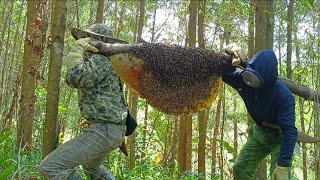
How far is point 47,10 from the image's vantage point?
5539mm

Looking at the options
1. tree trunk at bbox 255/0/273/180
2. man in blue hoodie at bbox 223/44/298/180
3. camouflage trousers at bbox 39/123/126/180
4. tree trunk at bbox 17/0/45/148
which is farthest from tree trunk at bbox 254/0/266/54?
tree trunk at bbox 17/0/45/148

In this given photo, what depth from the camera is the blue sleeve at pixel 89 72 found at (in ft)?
12.1

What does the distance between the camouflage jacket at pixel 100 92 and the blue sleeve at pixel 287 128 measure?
1.56 m

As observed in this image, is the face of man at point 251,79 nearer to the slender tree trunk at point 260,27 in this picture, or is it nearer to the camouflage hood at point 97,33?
the camouflage hood at point 97,33

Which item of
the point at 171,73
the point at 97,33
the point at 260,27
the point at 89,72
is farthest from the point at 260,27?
the point at 89,72

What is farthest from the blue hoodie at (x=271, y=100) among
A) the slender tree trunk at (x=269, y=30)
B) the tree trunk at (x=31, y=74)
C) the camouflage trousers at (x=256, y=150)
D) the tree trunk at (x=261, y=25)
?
the tree trunk at (x=31, y=74)

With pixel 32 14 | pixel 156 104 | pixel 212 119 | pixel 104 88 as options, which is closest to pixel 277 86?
pixel 156 104

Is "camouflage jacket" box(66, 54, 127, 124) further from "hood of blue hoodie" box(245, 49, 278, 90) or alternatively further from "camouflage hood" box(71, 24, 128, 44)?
"hood of blue hoodie" box(245, 49, 278, 90)

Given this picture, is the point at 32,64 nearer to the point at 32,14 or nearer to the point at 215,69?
the point at 32,14

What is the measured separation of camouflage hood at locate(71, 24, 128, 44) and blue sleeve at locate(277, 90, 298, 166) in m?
1.76

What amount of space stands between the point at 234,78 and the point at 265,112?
50 centimetres

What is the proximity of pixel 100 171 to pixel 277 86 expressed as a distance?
212cm

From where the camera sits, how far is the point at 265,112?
4180mm

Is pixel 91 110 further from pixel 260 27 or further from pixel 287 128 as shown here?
pixel 260 27
